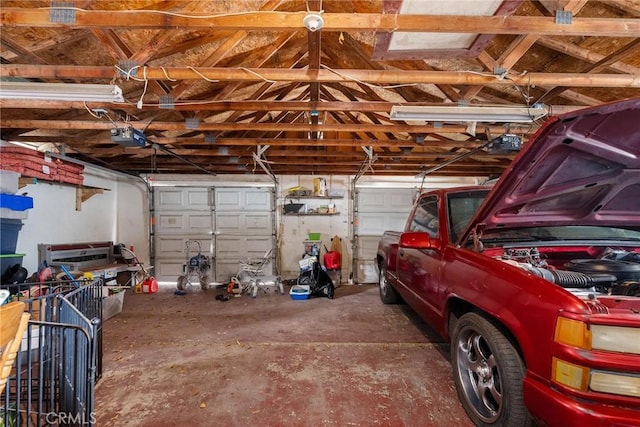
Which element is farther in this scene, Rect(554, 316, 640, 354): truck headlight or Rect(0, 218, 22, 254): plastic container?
Rect(0, 218, 22, 254): plastic container

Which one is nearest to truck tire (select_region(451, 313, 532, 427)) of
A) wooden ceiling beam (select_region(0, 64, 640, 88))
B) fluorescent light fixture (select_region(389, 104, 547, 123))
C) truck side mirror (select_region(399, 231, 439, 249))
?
truck side mirror (select_region(399, 231, 439, 249))

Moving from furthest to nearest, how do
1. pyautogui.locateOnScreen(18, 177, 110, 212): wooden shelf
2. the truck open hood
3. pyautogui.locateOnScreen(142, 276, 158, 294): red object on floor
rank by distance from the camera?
pyautogui.locateOnScreen(142, 276, 158, 294): red object on floor < pyautogui.locateOnScreen(18, 177, 110, 212): wooden shelf < the truck open hood

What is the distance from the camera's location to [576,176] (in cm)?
192

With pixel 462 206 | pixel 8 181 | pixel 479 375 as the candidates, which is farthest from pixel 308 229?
pixel 479 375

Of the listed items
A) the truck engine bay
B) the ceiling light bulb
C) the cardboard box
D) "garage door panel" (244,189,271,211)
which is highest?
the ceiling light bulb

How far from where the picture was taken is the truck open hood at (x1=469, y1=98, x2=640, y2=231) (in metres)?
1.56

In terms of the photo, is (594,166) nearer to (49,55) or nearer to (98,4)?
(98,4)

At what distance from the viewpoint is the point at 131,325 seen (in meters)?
4.36

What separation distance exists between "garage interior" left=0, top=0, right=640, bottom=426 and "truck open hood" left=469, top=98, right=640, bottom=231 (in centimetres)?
109

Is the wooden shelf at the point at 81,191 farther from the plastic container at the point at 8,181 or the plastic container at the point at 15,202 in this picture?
the plastic container at the point at 15,202

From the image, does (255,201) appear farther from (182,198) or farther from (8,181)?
(8,181)

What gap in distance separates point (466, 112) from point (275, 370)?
11.2 feet

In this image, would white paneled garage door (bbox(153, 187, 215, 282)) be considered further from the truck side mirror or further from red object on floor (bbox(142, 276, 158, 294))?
the truck side mirror

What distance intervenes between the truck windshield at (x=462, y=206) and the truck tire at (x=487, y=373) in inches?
40.5
